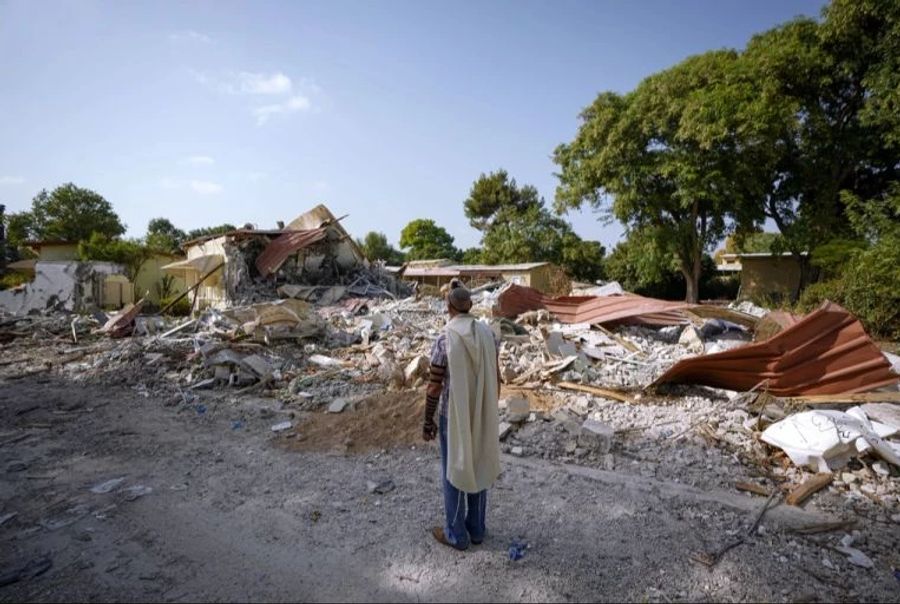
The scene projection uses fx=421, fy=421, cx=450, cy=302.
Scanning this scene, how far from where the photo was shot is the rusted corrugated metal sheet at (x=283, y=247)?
591 inches

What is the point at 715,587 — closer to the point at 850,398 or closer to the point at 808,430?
the point at 808,430

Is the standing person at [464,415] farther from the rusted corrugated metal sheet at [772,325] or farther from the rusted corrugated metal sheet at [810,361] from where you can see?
the rusted corrugated metal sheet at [772,325]

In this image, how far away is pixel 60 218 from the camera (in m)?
28.5

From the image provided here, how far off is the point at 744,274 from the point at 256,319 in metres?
22.0

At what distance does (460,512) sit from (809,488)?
2895 millimetres

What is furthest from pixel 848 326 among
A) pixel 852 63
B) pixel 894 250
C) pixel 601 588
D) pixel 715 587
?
pixel 852 63

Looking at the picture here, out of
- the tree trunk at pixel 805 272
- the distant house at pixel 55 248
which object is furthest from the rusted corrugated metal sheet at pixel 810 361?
the distant house at pixel 55 248

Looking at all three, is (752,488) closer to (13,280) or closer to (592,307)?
(592,307)

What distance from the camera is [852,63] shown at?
13992mm

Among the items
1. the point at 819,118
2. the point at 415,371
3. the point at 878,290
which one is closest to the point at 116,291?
the point at 415,371

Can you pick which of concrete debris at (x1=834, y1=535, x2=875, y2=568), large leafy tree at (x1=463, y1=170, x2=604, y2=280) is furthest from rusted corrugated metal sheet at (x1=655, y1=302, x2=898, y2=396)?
large leafy tree at (x1=463, y1=170, x2=604, y2=280)

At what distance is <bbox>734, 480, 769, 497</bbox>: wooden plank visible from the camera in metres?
3.36

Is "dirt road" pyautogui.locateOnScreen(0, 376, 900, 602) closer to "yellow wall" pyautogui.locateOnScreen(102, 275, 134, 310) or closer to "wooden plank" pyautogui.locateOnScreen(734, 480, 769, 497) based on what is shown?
"wooden plank" pyautogui.locateOnScreen(734, 480, 769, 497)

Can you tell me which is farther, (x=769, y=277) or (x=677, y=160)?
(x=769, y=277)
